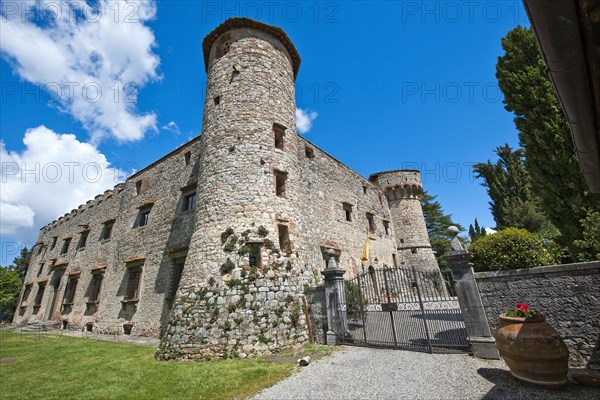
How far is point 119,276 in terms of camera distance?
15.4m

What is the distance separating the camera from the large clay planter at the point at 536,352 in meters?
4.25

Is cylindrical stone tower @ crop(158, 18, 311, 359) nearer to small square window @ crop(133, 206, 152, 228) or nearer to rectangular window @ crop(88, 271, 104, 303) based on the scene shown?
small square window @ crop(133, 206, 152, 228)

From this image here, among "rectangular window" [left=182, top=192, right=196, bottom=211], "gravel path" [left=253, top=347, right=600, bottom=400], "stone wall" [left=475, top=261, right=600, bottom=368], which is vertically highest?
"rectangular window" [left=182, top=192, right=196, bottom=211]

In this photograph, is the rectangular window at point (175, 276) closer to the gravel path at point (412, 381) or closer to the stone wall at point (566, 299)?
the gravel path at point (412, 381)

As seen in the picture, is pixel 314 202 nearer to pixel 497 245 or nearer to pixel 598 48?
pixel 497 245

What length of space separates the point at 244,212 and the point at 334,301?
438 centimetres

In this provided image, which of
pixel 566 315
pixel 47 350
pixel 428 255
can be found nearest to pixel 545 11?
pixel 566 315

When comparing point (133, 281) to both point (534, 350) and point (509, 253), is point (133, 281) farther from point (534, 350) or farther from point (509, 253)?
point (509, 253)

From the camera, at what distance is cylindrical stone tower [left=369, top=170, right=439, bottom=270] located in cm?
2155

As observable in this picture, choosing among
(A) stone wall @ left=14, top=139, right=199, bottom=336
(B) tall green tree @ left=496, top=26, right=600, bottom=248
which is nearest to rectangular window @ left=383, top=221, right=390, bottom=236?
(B) tall green tree @ left=496, top=26, right=600, bottom=248

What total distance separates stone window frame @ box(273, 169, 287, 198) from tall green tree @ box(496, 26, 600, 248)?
26.6 feet

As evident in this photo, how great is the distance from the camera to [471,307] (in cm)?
612

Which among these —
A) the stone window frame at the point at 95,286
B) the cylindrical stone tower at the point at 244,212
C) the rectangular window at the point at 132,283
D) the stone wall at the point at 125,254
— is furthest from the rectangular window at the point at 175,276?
the stone window frame at the point at 95,286

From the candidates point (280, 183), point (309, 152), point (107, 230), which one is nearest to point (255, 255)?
point (280, 183)
